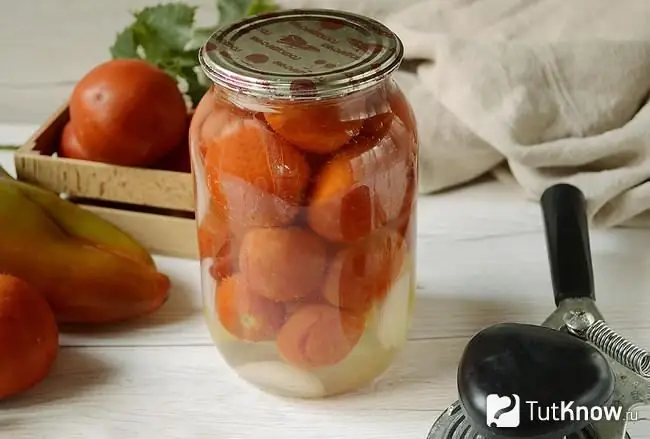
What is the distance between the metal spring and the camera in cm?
58

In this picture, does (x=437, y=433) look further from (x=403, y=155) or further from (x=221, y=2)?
(x=221, y=2)

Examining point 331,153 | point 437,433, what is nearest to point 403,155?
point 331,153

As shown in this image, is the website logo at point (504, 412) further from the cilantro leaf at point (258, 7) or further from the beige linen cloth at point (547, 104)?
the cilantro leaf at point (258, 7)

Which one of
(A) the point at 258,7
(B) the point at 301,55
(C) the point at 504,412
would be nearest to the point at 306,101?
(B) the point at 301,55

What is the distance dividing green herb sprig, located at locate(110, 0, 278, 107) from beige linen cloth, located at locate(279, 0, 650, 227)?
182mm

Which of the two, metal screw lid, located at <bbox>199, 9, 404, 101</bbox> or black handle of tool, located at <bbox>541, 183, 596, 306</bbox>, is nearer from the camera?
metal screw lid, located at <bbox>199, 9, 404, 101</bbox>

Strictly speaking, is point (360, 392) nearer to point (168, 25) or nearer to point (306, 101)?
point (306, 101)

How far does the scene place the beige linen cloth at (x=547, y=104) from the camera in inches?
33.0

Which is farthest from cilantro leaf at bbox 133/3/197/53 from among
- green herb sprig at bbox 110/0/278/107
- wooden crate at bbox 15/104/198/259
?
wooden crate at bbox 15/104/198/259

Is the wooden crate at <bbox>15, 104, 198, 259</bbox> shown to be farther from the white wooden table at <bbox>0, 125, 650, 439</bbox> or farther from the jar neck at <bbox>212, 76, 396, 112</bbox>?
the jar neck at <bbox>212, 76, 396, 112</bbox>

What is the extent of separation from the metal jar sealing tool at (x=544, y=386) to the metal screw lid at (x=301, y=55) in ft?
0.61

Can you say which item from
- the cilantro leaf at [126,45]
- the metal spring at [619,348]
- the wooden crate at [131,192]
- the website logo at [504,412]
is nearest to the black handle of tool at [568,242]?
the metal spring at [619,348]

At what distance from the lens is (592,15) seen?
0.91 meters

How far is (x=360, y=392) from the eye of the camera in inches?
26.2
